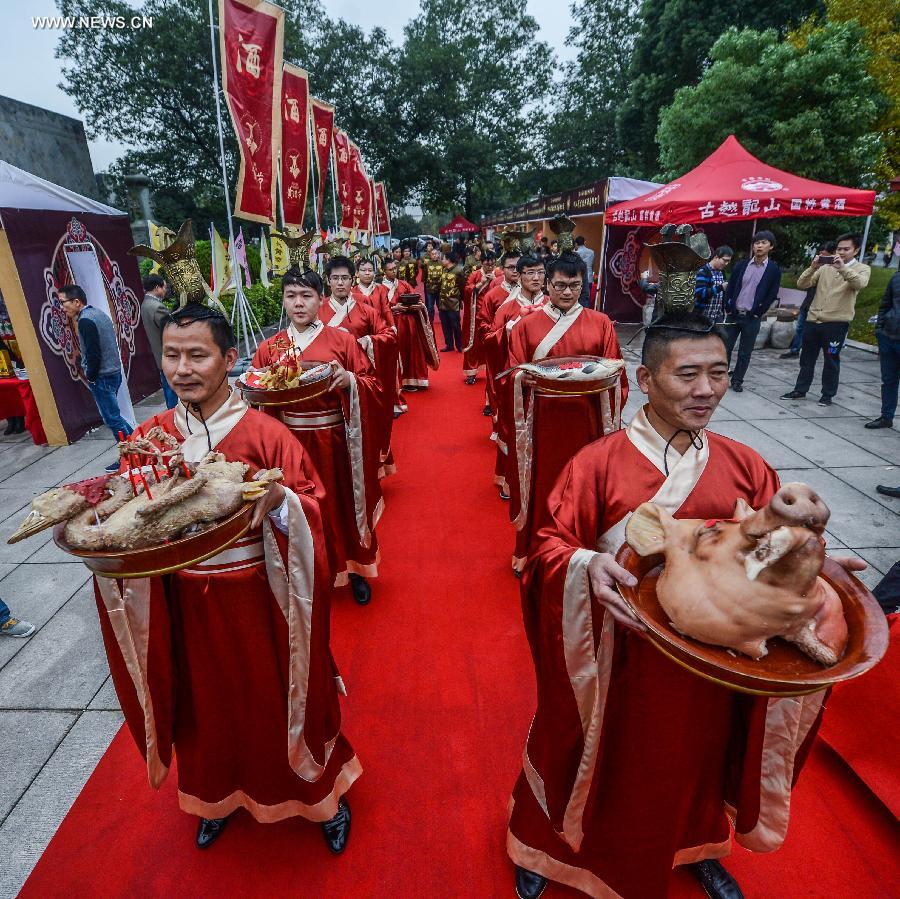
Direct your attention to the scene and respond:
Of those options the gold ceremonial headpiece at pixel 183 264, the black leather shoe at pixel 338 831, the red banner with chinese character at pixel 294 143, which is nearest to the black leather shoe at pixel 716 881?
the black leather shoe at pixel 338 831

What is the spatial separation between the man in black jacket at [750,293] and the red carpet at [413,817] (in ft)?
21.0

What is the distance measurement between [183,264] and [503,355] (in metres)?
3.36

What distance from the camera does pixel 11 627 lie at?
3486mm

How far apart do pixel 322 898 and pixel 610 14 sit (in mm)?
36284

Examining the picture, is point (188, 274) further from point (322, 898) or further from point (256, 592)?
point (322, 898)

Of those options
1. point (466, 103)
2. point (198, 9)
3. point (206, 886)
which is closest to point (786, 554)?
point (206, 886)

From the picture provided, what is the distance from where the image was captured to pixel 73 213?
712cm

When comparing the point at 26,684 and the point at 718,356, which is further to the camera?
the point at 26,684

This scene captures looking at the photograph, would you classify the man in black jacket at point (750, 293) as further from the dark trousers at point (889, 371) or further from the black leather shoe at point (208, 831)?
the black leather shoe at point (208, 831)

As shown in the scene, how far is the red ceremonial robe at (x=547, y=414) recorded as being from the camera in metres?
3.65

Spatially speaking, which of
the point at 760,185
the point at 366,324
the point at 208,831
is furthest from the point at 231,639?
the point at 760,185

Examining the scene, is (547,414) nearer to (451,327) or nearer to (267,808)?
(267,808)

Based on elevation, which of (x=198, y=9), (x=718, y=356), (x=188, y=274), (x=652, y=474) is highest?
(x=198, y=9)

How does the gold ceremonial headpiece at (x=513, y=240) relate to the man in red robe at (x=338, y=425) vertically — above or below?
above
